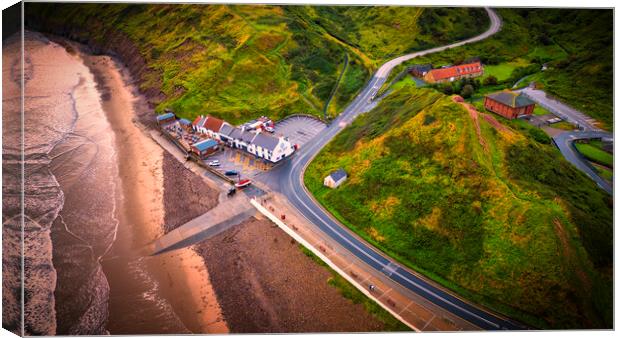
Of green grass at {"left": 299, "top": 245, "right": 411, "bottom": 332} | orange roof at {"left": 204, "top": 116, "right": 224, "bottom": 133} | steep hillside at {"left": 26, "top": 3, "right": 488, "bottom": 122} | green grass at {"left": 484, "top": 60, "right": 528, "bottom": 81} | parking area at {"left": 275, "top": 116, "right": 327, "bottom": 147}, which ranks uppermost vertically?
steep hillside at {"left": 26, "top": 3, "right": 488, "bottom": 122}

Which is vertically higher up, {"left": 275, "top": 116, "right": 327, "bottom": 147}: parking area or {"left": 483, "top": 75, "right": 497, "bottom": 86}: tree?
{"left": 483, "top": 75, "right": 497, "bottom": 86}: tree

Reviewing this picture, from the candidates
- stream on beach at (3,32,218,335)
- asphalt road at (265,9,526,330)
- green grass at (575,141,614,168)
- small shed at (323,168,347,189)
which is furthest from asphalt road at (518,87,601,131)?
stream on beach at (3,32,218,335)

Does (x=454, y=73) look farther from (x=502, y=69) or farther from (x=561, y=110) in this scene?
(x=561, y=110)

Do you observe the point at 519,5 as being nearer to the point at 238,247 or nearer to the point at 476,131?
the point at 476,131

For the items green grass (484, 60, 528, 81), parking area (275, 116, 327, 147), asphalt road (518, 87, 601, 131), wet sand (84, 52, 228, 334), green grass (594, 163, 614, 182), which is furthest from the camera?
green grass (484, 60, 528, 81)

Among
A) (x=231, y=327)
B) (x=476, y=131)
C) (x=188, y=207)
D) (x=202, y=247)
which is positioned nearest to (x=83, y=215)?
(x=188, y=207)

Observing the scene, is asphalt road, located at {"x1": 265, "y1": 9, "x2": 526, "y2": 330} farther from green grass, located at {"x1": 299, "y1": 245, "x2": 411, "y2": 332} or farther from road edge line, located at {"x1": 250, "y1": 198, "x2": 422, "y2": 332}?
green grass, located at {"x1": 299, "y1": 245, "x2": 411, "y2": 332}

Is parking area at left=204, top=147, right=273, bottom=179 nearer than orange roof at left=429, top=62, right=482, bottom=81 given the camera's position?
Yes
